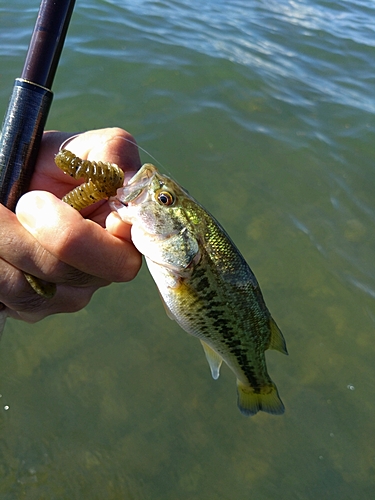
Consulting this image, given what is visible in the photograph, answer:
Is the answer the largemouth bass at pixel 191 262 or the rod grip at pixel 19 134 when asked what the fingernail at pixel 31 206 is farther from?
the largemouth bass at pixel 191 262

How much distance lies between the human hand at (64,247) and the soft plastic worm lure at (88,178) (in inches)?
2.6

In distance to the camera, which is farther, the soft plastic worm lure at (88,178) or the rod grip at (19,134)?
the rod grip at (19,134)

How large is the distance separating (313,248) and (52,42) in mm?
3954

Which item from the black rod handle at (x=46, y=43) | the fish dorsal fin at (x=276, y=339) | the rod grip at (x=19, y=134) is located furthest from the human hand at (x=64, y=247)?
the fish dorsal fin at (x=276, y=339)

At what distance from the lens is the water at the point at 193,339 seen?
11.4 ft

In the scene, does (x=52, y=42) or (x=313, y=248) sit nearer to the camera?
(x=52, y=42)

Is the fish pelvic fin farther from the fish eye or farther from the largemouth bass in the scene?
the fish eye

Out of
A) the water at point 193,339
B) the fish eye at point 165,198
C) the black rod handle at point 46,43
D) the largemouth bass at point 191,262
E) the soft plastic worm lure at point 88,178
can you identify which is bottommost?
the water at point 193,339

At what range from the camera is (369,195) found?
18.7 ft

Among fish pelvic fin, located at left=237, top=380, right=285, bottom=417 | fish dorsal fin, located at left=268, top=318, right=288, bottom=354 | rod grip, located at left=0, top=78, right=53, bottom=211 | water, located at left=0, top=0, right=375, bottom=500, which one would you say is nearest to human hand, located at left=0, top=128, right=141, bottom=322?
rod grip, located at left=0, top=78, right=53, bottom=211

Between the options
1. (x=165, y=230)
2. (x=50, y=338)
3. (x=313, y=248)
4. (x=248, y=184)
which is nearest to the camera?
(x=165, y=230)

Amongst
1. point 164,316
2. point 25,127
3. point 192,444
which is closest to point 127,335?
point 164,316

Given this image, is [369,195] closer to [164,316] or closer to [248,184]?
[248,184]

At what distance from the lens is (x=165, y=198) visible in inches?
87.7
